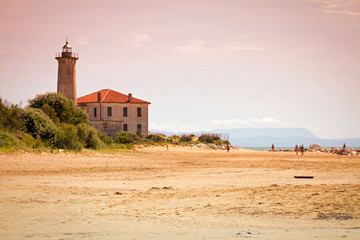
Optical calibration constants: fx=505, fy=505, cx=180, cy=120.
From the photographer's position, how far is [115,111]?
6078 cm

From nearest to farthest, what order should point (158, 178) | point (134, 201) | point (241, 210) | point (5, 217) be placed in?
point (5, 217)
point (241, 210)
point (134, 201)
point (158, 178)

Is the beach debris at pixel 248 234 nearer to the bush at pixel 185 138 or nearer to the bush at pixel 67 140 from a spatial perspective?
the bush at pixel 67 140

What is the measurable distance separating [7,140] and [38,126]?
18.2 ft

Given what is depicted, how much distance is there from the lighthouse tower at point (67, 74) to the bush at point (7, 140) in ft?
89.1

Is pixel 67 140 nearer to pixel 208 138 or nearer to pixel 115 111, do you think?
pixel 115 111

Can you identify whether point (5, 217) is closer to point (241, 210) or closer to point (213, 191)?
point (241, 210)

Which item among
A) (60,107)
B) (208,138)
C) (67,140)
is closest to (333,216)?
(67,140)

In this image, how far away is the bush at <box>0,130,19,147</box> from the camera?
2457 centimetres

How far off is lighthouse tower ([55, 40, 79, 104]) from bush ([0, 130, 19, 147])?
27.2 m

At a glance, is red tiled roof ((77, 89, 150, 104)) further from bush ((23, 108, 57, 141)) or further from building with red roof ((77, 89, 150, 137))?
bush ((23, 108, 57, 141))

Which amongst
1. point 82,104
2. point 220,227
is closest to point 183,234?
point 220,227

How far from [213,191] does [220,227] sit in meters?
4.02

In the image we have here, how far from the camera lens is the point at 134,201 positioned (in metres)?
10.9

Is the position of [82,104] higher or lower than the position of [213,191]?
higher
